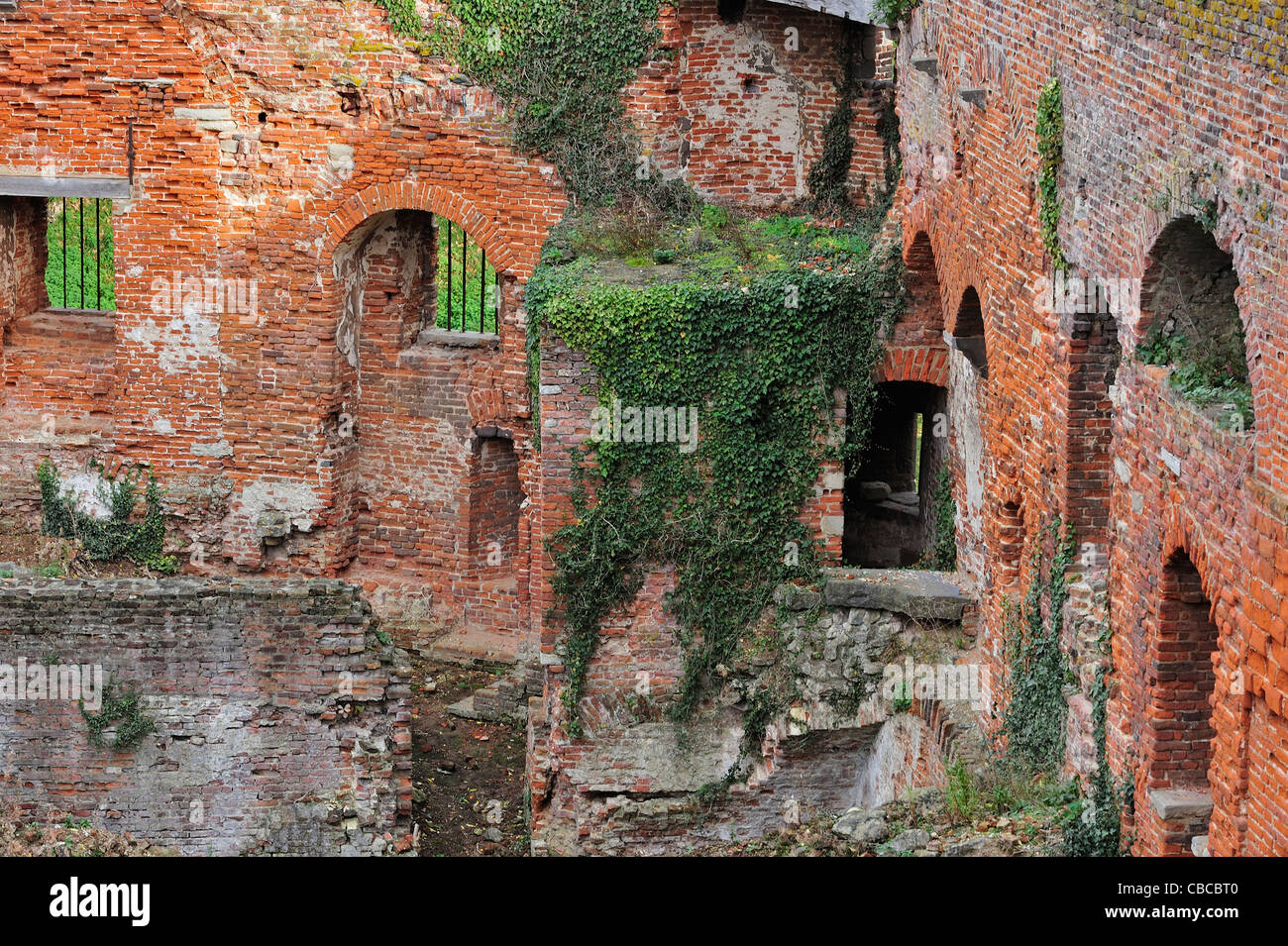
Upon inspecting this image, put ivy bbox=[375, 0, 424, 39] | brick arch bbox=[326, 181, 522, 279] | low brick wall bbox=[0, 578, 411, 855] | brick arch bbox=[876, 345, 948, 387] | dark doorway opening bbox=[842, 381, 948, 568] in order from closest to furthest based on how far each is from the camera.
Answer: low brick wall bbox=[0, 578, 411, 855]
brick arch bbox=[876, 345, 948, 387]
dark doorway opening bbox=[842, 381, 948, 568]
ivy bbox=[375, 0, 424, 39]
brick arch bbox=[326, 181, 522, 279]

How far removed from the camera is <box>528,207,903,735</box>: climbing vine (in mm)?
14461

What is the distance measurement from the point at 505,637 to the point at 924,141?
21.5 feet

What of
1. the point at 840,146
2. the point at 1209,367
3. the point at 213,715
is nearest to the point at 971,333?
the point at 840,146

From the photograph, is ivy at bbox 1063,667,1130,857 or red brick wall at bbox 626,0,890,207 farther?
red brick wall at bbox 626,0,890,207

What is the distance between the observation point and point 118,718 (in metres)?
13.7

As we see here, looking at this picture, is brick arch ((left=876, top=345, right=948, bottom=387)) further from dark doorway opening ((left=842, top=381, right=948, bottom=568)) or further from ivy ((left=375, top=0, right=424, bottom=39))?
ivy ((left=375, top=0, right=424, bottom=39))

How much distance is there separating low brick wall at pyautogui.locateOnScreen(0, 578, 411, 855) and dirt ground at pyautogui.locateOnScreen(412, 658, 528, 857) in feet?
4.09

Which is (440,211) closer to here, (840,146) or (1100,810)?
(840,146)

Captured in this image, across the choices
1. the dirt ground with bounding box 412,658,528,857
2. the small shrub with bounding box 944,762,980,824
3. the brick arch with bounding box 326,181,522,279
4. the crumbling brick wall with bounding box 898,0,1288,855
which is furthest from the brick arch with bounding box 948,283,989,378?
the dirt ground with bounding box 412,658,528,857

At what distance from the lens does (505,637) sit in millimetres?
18312

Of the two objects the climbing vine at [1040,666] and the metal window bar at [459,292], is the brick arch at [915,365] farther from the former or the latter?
the metal window bar at [459,292]

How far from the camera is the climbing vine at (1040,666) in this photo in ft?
37.9

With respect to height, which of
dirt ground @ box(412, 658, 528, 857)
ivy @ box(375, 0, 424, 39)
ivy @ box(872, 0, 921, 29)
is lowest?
dirt ground @ box(412, 658, 528, 857)

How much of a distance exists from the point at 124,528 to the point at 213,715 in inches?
201
